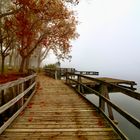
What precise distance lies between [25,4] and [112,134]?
41.0ft

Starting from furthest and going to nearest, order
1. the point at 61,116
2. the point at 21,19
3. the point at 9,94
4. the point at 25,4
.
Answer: the point at 21,19 < the point at 25,4 < the point at 9,94 < the point at 61,116

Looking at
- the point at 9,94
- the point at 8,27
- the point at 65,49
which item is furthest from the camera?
the point at 65,49

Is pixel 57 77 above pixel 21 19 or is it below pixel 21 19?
below

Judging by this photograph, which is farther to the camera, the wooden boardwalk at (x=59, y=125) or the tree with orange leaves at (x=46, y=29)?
the tree with orange leaves at (x=46, y=29)

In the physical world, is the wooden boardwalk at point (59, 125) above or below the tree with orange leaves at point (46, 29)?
below

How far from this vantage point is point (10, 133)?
25.5 feet

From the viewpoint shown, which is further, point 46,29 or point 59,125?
point 46,29

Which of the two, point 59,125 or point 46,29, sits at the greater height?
point 46,29

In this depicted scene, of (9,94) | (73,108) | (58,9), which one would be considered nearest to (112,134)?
(73,108)

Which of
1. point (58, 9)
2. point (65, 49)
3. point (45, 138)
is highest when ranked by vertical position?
point (58, 9)

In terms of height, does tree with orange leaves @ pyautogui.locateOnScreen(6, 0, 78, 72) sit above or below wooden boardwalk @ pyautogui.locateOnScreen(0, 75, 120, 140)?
above

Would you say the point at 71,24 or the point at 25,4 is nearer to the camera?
the point at 25,4

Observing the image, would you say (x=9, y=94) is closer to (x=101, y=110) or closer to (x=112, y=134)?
(x=101, y=110)

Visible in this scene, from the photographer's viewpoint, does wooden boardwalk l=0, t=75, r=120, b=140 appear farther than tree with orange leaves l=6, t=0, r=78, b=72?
No
